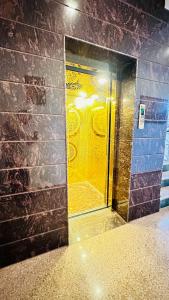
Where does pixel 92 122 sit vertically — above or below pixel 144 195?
above

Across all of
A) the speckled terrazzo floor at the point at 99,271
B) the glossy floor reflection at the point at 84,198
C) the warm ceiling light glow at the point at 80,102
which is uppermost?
the warm ceiling light glow at the point at 80,102

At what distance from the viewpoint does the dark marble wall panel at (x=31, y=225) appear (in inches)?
47.0

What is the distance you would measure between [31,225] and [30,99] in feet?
3.70

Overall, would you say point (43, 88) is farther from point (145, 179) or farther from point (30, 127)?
point (145, 179)

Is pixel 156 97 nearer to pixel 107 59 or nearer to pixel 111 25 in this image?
pixel 107 59

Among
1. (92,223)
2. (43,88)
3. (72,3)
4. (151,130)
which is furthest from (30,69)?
(92,223)

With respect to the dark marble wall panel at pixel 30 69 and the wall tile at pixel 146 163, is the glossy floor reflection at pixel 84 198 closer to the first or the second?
the wall tile at pixel 146 163

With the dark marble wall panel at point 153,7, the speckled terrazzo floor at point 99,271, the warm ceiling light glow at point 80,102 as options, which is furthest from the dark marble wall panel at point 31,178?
the warm ceiling light glow at point 80,102

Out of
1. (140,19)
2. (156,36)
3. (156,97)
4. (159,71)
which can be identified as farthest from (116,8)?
(156,97)

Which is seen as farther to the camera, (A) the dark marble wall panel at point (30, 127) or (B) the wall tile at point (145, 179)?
(B) the wall tile at point (145, 179)

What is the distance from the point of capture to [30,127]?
1.14m

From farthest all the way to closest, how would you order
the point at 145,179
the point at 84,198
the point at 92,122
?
1. the point at 92,122
2. the point at 84,198
3. the point at 145,179

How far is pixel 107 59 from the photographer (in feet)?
4.85

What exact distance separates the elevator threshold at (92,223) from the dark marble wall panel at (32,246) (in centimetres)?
18
